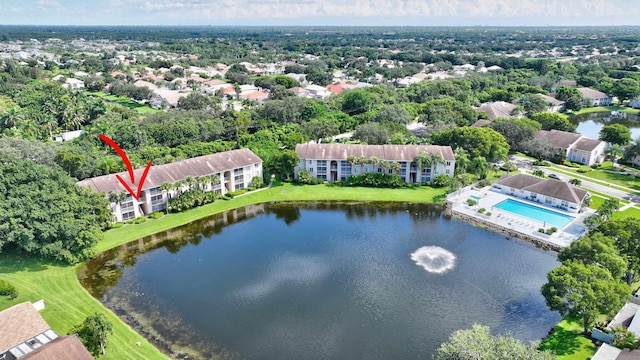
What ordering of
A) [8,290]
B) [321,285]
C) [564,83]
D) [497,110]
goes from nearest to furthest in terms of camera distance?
[8,290]
[321,285]
[497,110]
[564,83]

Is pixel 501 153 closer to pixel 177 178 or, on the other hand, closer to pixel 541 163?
pixel 541 163

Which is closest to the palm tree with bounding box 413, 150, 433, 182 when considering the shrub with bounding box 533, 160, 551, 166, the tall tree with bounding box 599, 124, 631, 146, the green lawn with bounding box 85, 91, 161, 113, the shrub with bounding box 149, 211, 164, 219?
the shrub with bounding box 533, 160, 551, 166

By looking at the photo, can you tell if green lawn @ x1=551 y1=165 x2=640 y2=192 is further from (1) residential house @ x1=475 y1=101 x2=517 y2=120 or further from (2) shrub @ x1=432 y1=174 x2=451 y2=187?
(1) residential house @ x1=475 y1=101 x2=517 y2=120

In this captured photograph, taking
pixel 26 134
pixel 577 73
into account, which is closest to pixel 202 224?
pixel 26 134

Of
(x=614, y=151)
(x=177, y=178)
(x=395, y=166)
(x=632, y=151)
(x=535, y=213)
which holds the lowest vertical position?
(x=535, y=213)

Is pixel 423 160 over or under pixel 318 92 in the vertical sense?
under

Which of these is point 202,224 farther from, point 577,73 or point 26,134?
point 577,73

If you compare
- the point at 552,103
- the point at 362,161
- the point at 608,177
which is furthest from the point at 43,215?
the point at 552,103
